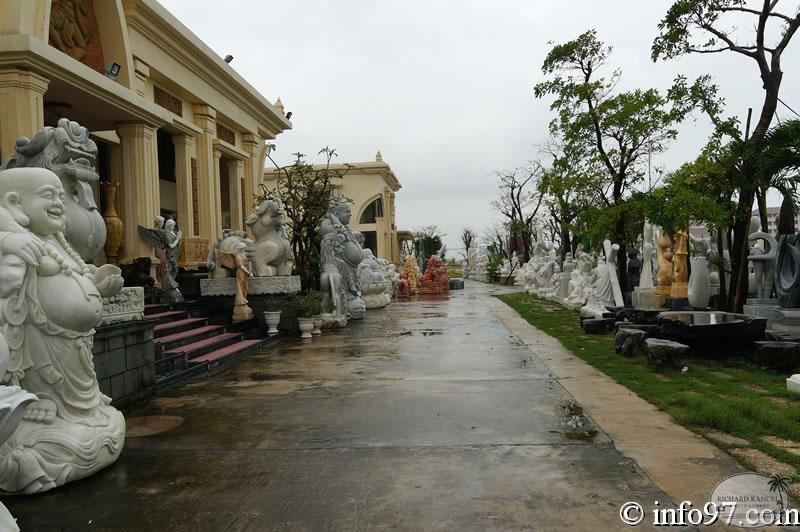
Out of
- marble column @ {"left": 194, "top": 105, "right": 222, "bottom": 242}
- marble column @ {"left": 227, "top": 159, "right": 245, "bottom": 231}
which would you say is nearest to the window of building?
marble column @ {"left": 227, "top": 159, "right": 245, "bottom": 231}

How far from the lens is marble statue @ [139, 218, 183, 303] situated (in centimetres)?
943

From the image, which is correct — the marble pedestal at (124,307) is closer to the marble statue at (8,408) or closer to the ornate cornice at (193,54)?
the marble statue at (8,408)

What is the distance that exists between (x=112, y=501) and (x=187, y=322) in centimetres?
564

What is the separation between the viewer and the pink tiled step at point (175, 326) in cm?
767

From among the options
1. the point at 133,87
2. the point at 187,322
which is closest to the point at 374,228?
the point at 133,87

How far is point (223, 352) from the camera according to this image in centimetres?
790

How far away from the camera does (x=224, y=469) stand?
140 inches

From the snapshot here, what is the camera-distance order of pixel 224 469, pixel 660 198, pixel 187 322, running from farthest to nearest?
1. pixel 660 198
2. pixel 187 322
3. pixel 224 469

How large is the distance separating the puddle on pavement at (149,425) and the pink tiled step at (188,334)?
225cm

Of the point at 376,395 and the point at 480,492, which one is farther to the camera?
the point at 376,395

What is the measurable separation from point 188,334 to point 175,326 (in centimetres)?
24

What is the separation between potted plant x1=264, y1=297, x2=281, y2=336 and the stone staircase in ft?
0.64

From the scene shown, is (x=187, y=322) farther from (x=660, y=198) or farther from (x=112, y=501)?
(x=660, y=198)

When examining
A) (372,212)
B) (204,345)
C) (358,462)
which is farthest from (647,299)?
(372,212)
